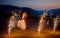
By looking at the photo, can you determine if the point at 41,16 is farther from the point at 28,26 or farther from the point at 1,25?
the point at 1,25

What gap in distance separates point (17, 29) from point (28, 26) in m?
0.21

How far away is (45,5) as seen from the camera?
2.89m

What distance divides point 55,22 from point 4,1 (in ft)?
3.37

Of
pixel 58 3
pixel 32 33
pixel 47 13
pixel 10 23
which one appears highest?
pixel 58 3

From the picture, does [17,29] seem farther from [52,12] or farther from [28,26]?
[52,12]

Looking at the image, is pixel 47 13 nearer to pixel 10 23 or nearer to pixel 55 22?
pixel 55 22

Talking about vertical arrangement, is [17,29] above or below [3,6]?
below

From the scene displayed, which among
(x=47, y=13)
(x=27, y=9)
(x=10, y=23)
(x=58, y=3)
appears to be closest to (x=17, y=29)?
(x=10, y=23)

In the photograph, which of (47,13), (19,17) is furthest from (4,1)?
(47,13)

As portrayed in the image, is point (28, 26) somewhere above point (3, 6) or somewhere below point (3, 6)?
below

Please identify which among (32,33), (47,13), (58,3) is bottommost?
(32,33)

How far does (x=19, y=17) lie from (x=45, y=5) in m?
0.55

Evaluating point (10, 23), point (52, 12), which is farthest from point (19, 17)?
point (52, 12)

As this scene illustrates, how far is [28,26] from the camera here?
282 cm
